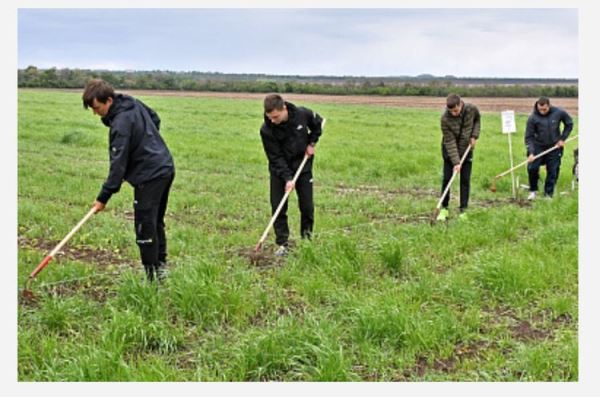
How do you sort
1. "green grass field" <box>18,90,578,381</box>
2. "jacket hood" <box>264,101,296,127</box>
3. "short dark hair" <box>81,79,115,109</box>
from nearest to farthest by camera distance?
"green grass field" <box>18,90,578,381</box> < "short dark hair" <box>81,79,115,109</box> < "jacket hood" <box>264,101,296,127</box>

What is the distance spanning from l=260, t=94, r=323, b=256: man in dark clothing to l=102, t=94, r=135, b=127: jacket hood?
1573 mm

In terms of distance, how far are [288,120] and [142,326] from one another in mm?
2965

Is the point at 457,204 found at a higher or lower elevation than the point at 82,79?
lower

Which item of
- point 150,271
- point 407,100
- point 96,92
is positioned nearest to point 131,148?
point 96,92

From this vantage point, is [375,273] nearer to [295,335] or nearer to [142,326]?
[295,335]

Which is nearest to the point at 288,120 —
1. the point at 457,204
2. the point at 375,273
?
the point at 375,273

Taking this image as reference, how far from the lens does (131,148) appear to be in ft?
18.4

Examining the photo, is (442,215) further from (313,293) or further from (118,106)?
(118,106)

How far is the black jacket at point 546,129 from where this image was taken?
35.0 feet

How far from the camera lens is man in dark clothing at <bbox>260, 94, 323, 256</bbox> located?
6.95 metres

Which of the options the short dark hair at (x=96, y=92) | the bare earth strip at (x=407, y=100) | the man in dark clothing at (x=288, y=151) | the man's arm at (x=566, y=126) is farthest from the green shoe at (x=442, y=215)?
the bare earth strip at (x=407, y=100)

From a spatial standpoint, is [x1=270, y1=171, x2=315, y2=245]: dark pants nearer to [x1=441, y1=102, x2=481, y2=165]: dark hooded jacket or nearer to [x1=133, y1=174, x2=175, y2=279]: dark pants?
[x1=133, y1=174, x2=175, y2=279]: dark pants

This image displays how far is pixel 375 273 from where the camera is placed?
6449mm

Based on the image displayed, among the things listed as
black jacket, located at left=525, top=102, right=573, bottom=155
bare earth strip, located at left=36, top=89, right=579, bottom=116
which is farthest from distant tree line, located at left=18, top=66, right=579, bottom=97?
black jacket, located at left=525, top=102, right=573, bottom=155
